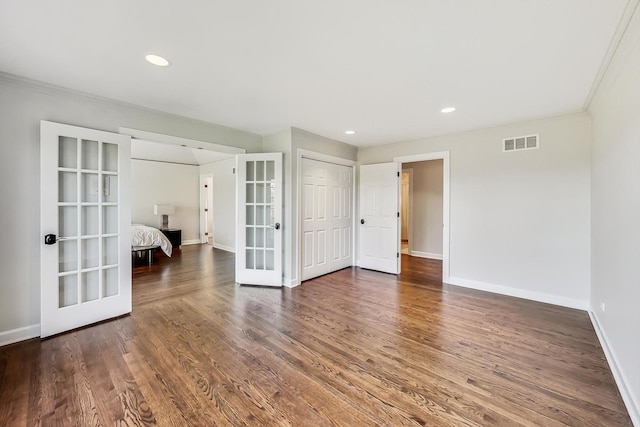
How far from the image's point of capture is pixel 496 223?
12.6ft

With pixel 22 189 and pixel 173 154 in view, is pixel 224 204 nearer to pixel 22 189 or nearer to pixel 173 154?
pixel 173 154

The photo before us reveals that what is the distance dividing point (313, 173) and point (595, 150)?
345 centimetres

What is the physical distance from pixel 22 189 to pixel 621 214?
4.95 metres

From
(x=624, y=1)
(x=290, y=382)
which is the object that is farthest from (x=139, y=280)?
(x=624, y=1)

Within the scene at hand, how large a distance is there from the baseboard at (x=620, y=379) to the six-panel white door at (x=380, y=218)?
2.68m

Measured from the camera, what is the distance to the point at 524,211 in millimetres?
3633

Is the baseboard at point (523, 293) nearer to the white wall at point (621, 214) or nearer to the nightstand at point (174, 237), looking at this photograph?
the white wall at point (621, 214)

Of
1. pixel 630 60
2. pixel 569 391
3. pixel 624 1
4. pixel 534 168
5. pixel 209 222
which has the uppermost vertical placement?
pixel 624 1

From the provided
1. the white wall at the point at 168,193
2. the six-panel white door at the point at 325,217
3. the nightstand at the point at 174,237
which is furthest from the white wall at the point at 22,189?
the white wall at the point at 168,193

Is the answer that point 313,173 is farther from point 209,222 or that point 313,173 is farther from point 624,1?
point 209,222

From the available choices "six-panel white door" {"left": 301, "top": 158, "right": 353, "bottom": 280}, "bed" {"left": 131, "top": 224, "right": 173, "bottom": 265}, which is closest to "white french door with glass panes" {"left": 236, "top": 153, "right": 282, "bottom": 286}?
"six-panel white door" {"left": 301, "top": 158, "right": 353, "bottom": 280}

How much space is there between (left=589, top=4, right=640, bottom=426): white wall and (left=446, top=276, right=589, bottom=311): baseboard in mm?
696

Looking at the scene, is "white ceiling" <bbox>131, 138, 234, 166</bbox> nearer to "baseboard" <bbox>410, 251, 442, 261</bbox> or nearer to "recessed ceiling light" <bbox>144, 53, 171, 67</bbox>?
"recessed ceiling light" <bbox>144, 53, 171, 67</bbox>

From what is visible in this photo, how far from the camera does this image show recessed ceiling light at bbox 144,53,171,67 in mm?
2076
